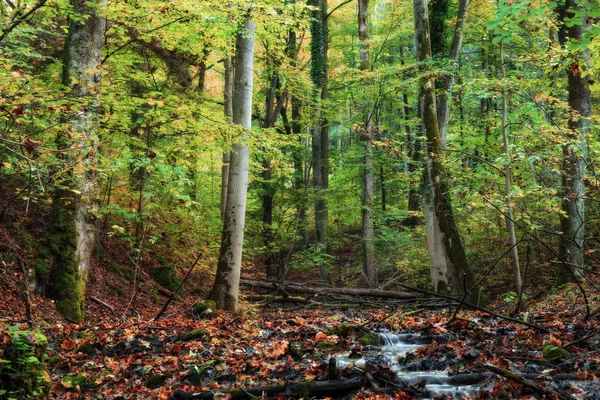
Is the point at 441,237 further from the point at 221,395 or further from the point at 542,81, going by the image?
the point at 221,395

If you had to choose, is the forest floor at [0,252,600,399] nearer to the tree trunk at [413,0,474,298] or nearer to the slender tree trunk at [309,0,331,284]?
the tree trunk at [413,0,474,298]

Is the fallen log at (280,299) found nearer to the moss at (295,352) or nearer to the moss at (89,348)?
the moss at (89,348)

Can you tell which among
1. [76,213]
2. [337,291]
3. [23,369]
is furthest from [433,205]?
[23,369]

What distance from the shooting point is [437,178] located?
11031mm

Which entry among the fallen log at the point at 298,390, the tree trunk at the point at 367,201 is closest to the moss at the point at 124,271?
the tree trunk at the point at 367,201

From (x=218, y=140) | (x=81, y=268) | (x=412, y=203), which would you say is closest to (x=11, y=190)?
(x=81, y=268)

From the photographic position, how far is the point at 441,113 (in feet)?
48.3

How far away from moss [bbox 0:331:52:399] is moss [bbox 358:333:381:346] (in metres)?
3.64

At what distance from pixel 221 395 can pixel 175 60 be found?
1024cm

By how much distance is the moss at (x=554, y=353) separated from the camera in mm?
4754

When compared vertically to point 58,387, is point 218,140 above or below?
above

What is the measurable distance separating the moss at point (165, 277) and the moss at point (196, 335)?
7.40 metres

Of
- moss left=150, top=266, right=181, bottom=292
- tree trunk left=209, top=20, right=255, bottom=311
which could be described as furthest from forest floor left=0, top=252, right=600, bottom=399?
moss left=150, top=266, right=181, bottom=292

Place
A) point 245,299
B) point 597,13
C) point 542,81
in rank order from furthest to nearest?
point 245,299
point 542,81
point 597,13
